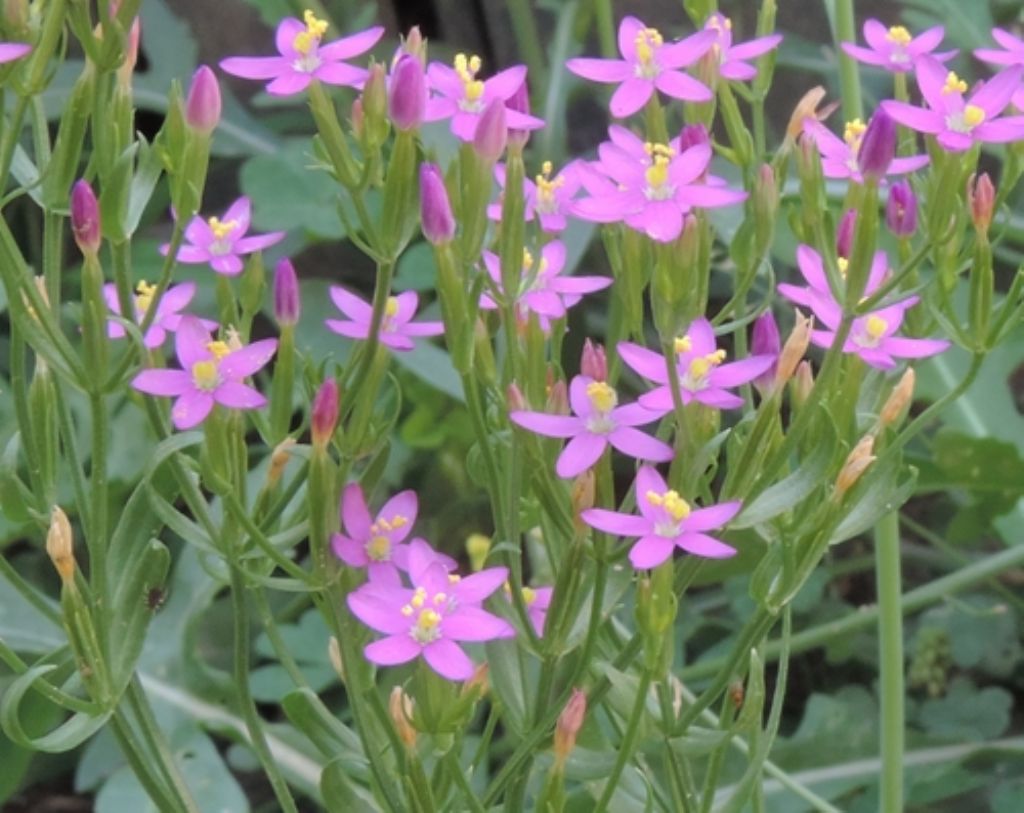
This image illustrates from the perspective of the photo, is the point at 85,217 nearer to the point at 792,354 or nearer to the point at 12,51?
the point at 12,51

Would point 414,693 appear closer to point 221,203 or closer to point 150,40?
point 150,40

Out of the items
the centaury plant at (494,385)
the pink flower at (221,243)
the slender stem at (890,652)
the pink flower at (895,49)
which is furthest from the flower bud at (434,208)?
the slender stem at (890,652)

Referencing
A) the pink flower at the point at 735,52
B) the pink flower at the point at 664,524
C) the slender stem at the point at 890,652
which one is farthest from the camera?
the slender stem at the point at 890,652

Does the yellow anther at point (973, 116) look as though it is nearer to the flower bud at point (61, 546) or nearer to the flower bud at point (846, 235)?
the flower bud at point (846, 235)

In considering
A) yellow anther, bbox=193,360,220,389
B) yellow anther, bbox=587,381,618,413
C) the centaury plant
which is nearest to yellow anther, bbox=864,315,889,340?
the centaury plant

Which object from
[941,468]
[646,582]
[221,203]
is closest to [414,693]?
[646,582]

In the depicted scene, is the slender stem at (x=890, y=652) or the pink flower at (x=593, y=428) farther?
the slender stem at (x=890, y=652)
